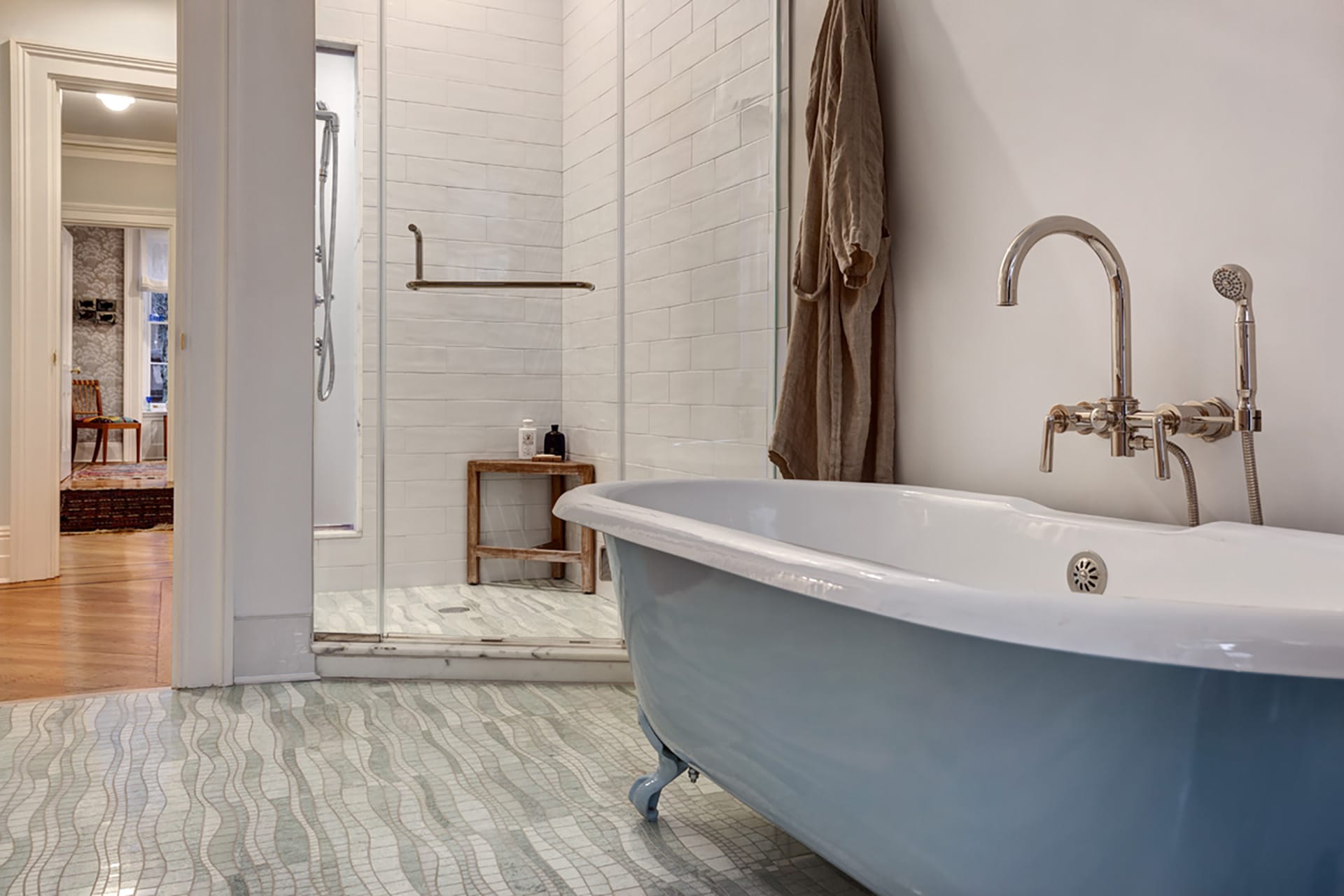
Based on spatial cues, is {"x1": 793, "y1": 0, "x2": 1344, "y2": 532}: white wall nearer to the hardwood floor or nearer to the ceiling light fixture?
the hardwood floor

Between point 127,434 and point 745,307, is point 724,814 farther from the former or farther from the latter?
point 127,434

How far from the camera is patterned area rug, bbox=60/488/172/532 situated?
18.9ft

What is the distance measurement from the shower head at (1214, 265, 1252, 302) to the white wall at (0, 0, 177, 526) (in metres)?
4.19

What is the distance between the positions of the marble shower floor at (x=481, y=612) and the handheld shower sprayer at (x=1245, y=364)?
1.63 metres

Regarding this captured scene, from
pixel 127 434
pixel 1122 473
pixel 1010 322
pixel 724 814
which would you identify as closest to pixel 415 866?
pixel 724 814

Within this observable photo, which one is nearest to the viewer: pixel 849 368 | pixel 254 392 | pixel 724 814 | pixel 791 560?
pixel 791 560

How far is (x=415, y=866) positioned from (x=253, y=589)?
4.08ft

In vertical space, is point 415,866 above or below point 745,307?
below

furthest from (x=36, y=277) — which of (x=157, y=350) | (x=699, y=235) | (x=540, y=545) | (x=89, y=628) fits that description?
(x=157, y=350)

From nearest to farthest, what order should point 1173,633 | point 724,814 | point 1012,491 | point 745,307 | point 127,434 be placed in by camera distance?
1. point 1173,633
2. point 724,814
3. point 1012,491
4. point 745,307
5. point 127,434

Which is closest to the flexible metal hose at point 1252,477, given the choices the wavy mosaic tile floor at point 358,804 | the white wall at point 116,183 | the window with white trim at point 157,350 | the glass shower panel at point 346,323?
the wavy mosaic tile floor at point 358,804

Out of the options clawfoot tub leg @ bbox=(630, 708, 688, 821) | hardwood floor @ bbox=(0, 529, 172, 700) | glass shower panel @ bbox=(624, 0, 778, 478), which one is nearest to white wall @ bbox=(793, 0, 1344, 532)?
glass shower panel @ bbox=(624, 0, 778, 478)

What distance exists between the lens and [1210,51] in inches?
63.7

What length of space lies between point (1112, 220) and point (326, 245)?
6.27ft
